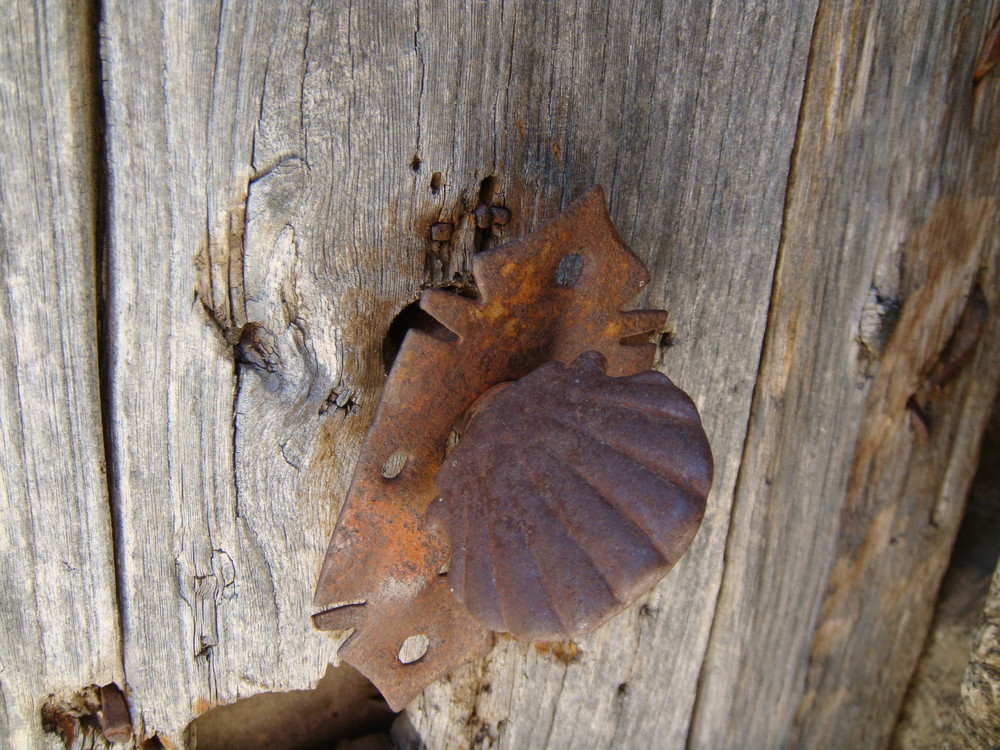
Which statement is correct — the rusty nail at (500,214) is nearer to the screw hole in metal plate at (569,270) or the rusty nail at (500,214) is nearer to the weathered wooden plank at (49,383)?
the screw hole in metal plate at (569,270)

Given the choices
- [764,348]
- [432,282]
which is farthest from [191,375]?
[764,348]

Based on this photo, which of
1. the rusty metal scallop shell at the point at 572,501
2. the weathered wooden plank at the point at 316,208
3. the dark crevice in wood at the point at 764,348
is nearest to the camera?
the rusty metal scallop shell at the point at 572,501

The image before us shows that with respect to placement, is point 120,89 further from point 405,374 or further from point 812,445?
point 812,445

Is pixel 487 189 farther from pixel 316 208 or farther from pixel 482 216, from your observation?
pixel 316 208

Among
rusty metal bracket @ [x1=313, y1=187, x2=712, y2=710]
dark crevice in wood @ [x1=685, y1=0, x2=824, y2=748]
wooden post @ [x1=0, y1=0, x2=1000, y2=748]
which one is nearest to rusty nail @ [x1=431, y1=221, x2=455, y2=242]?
wooden post @ [x1=0, y1=0, x2=1000, y2=748]

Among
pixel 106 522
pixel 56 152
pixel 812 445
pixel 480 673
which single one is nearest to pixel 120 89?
pixel 56 152

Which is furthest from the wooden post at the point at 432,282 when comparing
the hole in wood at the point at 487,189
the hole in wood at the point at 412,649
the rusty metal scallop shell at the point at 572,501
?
the rusty metal scallop shell at the point at 572,501
